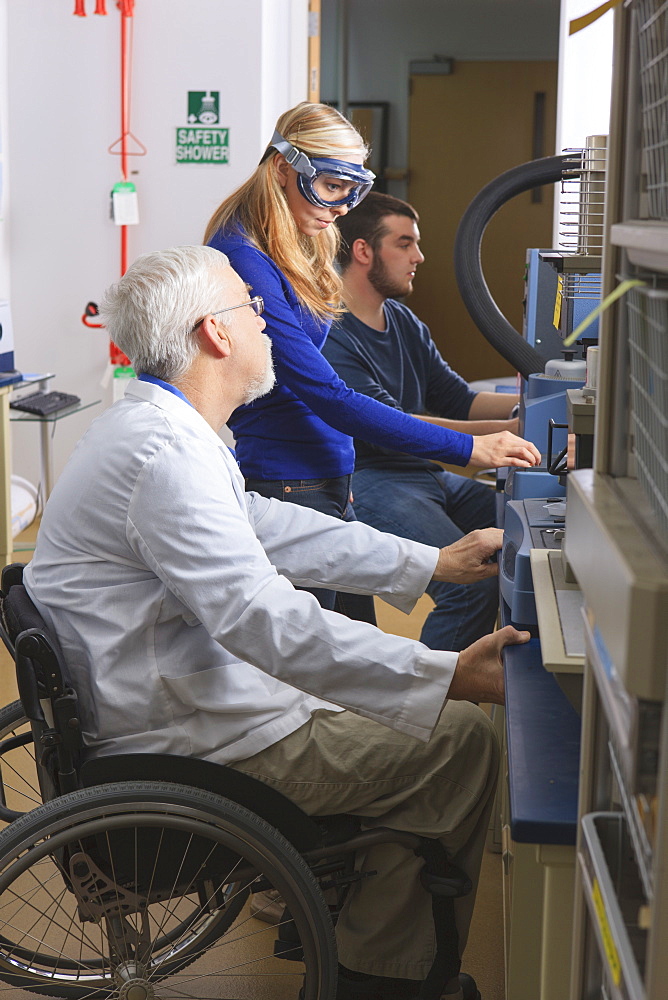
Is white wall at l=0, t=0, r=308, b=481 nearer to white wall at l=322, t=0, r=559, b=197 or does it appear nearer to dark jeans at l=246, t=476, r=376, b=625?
white wall at l=322, t=0, r=559, b=197

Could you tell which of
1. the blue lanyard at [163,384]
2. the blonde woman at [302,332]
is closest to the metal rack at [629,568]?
the blue lanyard at [163,384]

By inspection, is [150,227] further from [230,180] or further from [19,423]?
[19,423]

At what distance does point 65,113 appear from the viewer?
4.60 metres

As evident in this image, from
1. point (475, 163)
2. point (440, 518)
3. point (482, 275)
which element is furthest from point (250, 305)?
point (475, 163)

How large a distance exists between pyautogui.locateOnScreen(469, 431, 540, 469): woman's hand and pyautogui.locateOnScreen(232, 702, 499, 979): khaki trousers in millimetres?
616

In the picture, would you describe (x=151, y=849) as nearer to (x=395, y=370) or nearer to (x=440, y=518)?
(x=440, y=518)

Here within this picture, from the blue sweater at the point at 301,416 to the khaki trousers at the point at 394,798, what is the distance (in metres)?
0.76

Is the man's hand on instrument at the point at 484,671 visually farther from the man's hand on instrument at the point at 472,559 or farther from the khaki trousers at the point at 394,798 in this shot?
the man's hand on instrument at the point at 472,559

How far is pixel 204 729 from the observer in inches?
54.2

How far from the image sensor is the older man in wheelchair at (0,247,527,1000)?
1.26 m

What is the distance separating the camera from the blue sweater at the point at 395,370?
8.76 feet

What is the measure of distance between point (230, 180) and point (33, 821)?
387 centimetres

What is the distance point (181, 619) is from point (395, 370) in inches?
61.8

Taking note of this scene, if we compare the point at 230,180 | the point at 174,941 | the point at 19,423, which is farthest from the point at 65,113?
the point at 174,941
